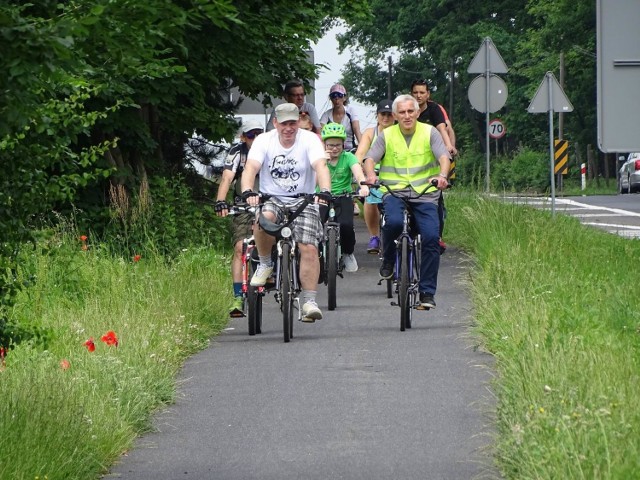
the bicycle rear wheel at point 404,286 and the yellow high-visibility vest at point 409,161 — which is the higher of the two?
the yellow high-visibility vest at point 409,161

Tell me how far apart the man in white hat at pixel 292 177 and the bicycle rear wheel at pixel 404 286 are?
62 centimetres

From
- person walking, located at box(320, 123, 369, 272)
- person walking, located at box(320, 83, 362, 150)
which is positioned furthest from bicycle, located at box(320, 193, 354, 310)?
person walking, located at box(320, 83, 362, 150)

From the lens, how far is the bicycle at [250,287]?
11953 millimetres

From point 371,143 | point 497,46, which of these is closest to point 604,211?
point 371,143

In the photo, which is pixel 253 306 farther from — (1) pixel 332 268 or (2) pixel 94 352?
(2) pixel 94 352

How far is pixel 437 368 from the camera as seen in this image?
9.95 m

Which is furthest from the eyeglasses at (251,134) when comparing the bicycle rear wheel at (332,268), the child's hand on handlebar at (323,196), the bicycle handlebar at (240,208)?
the child's hand on handlebar at (323,196)

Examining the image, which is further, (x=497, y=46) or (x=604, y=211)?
(x=497, y=46)

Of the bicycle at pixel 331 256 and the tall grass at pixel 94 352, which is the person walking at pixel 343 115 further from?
the bicycle at pixel 331 256

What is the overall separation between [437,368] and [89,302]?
3578 mm

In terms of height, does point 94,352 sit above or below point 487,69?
below

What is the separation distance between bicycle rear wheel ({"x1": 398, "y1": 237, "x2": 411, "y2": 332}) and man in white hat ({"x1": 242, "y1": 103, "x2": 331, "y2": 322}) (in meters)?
0.62

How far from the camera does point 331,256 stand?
13.6 metres

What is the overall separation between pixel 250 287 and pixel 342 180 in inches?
130
